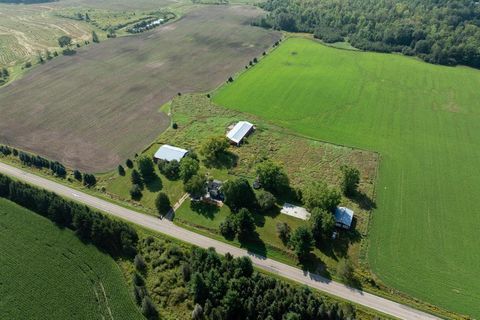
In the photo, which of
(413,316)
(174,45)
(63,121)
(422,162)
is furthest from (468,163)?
(174,45)

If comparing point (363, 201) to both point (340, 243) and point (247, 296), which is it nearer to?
point (340, 243)

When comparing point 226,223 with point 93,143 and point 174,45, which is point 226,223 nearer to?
point 93,143

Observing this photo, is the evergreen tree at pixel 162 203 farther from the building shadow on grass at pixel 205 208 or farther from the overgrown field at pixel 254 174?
the building shadow on grass at pixel 205 208

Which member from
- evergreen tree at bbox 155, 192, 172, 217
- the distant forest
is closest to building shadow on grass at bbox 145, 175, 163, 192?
evergreen tree at bbox 155, 192, 172, 217

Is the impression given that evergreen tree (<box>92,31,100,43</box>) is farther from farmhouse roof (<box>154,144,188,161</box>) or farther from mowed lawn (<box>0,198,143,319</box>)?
mowed lawn (<box>0,198,143,319</box>)

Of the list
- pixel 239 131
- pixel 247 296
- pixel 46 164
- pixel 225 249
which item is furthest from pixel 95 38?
pixel 247 296

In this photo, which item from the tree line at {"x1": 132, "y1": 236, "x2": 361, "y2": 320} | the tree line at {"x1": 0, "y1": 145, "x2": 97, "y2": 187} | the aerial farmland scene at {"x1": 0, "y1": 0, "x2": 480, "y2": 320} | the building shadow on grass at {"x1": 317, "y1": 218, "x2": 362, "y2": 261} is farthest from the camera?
the tree line at {"x1": 0, "y1": 145, "x2": 97, "y2": 187}
